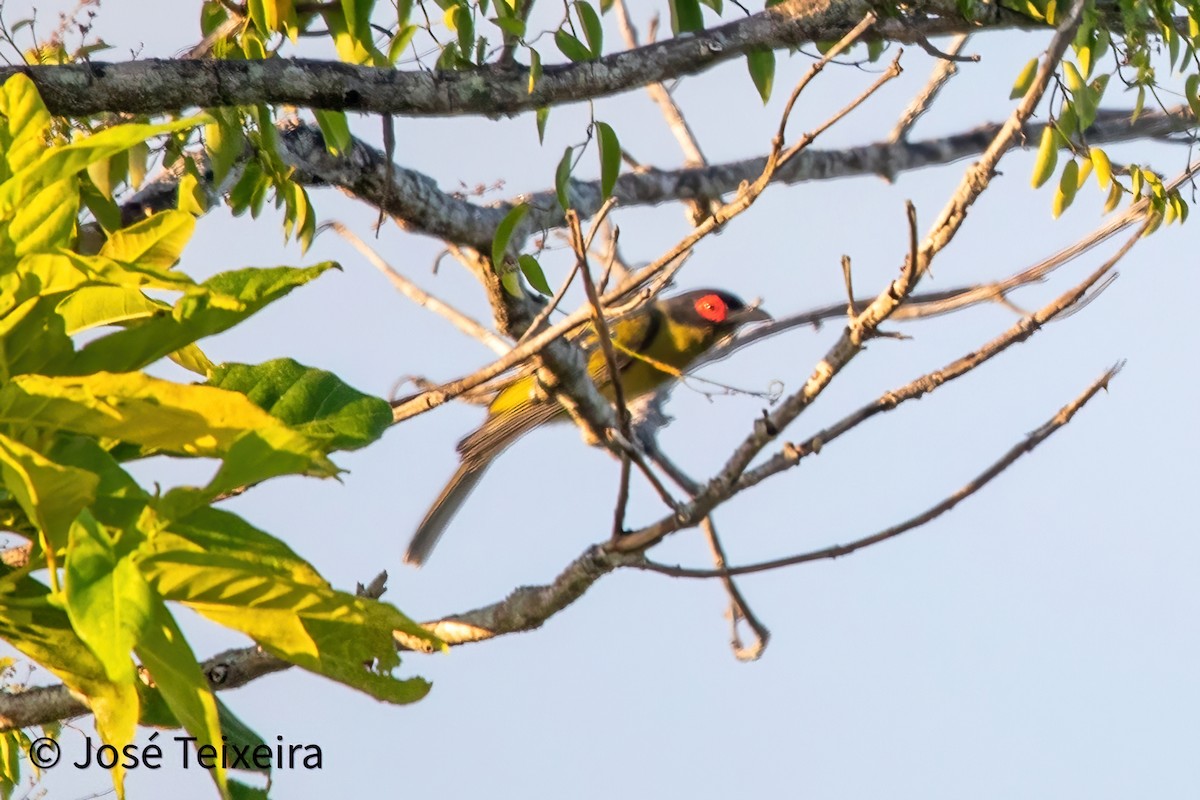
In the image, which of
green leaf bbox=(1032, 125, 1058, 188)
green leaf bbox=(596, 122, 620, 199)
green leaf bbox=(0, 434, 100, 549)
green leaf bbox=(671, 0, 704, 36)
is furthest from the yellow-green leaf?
green leaf bbox=(1032, 125, 1058, 188)

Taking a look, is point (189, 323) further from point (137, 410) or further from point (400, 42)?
point (400, 42)

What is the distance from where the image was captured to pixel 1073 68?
3.19 metres

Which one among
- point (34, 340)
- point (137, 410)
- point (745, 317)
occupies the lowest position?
point (137, 410)

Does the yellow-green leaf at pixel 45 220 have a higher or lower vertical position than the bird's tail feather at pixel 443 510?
lower

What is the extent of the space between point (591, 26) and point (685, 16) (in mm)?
260

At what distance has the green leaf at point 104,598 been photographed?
1.18 m

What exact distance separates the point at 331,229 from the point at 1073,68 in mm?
2591

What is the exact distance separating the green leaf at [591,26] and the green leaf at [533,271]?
45 centimetres

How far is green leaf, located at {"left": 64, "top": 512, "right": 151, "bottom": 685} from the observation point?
1.18 m

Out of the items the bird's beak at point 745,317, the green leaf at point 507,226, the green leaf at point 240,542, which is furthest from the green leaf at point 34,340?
the bird's beak at point 745,317

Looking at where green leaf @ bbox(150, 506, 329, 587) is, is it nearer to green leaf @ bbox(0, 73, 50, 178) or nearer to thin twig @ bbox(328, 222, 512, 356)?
green leaf @ bbox(0, 73, 50, 178)

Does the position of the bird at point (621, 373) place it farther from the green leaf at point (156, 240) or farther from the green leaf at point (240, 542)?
the green leaf at point (240, 542)

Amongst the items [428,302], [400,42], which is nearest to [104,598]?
[400,42]

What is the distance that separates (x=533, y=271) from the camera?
2998 mm
